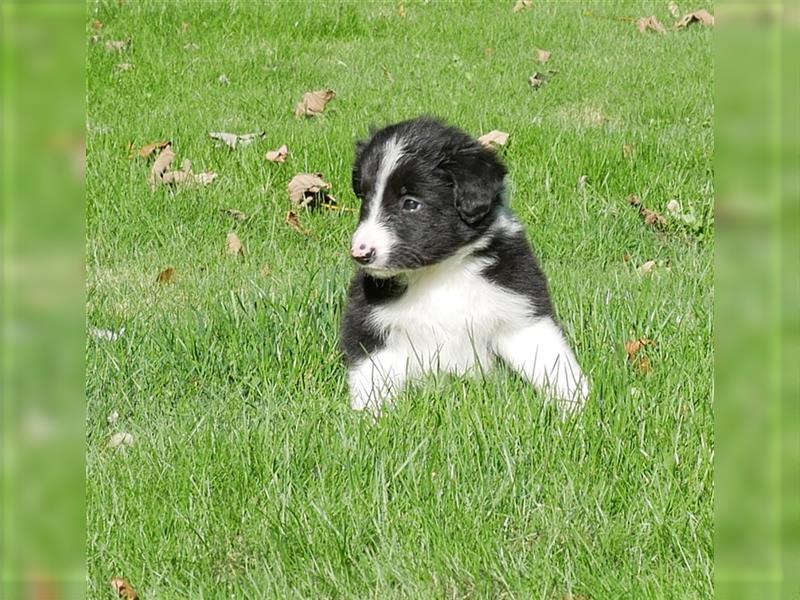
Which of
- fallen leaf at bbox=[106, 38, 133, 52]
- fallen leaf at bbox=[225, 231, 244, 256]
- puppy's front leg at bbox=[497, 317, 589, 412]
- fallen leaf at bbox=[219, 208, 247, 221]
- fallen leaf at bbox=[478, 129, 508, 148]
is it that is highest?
fallen leaf at bbox=[478, 129, 508, 148]

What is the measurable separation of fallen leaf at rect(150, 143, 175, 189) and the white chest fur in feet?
9.04

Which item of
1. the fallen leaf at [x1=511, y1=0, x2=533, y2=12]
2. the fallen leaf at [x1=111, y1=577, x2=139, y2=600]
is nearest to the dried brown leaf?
the fallen leaf at [x1=511, y1=0, x2=533, y2=12]

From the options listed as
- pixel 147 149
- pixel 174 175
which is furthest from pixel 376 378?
pixel 147 149

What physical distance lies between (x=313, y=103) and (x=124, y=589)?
5933mm

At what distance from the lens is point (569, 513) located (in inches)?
104

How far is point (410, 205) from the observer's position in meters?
3.65

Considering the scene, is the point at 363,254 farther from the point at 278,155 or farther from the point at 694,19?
the point at 694,19

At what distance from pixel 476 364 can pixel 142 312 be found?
1.62 metres

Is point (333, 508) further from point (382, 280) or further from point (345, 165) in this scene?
point (345, 165)

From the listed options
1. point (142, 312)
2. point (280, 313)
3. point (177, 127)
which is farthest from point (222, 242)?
point (177, 127)

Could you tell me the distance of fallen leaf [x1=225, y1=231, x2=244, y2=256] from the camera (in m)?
5.39

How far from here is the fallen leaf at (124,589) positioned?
97.0 inches

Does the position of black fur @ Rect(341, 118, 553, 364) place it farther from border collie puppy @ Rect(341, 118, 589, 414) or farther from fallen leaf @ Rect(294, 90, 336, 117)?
fallen leaf @ Rect(294, 90, 336, 117)

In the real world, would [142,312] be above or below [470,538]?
below
